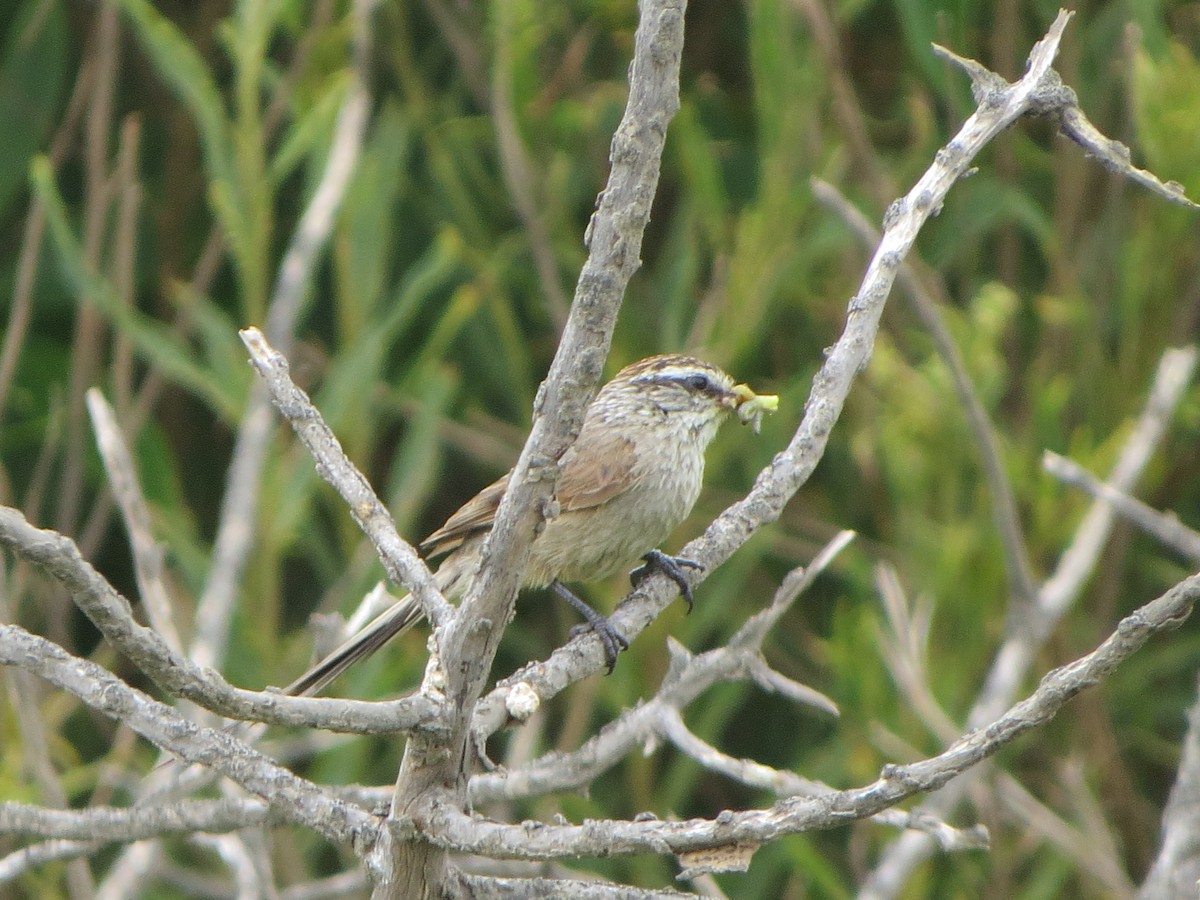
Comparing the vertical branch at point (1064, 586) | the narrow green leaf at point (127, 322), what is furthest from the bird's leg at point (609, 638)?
the narrow green leaf at point (127, 322)

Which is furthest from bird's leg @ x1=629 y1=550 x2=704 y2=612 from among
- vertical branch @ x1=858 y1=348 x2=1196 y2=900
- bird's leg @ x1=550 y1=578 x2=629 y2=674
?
vertical branch @ x1=858 y1=348 x2=1196 y2=900

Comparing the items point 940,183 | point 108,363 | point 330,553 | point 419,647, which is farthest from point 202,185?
point 940,183

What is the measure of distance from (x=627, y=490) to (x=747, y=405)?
0.48 m

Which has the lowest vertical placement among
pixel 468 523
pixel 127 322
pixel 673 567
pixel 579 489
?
pixel 673 567

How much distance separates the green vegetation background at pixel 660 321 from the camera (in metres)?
4.61

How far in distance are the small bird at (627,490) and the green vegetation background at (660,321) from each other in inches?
11.0

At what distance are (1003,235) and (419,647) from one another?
2712 mm

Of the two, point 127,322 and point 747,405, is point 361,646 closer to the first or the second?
point 127,322

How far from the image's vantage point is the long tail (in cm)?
353

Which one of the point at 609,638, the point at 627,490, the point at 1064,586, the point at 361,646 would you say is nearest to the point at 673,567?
the point at 609,638

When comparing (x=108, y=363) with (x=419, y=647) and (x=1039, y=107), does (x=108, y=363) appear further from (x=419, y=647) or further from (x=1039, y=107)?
(x=1039, y=107)

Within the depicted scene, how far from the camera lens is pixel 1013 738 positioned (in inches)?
73.0

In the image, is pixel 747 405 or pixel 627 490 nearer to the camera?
pixel 627 490

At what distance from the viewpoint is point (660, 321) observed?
5.33 meters
